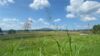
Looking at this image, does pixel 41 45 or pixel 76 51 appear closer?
pixel 76 51

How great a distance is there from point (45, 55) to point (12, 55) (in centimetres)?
39

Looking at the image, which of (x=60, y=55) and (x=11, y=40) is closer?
(x=60, y=55)

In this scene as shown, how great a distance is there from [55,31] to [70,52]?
0.56 m

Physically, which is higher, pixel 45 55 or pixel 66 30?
pixel 66 30

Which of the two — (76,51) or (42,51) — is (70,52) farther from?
(42,51)

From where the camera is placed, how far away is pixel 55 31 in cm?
280

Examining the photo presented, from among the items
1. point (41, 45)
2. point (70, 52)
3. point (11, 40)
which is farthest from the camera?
point (11, 40)

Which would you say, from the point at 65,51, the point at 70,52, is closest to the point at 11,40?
the point at 65,51

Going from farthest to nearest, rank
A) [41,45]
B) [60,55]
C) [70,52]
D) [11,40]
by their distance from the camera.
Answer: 1. [11,40]
2. [41,45]
3. [60,55]
4. [70,52]

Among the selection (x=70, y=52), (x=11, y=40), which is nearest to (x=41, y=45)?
(x=70, y=52)

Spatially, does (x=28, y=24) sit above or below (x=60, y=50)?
above

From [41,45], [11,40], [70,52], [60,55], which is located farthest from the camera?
[11,40]

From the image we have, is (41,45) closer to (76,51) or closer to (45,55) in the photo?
(45,55)

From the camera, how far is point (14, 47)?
2412 millimetres
